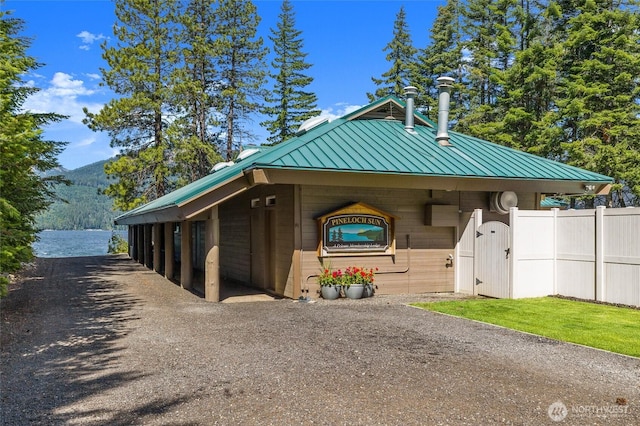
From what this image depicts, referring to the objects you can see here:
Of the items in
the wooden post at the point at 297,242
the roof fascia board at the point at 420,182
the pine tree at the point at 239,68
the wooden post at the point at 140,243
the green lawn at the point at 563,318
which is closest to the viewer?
the green lawn at the point at 563,318

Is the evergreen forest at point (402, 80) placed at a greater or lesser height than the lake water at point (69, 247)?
greater

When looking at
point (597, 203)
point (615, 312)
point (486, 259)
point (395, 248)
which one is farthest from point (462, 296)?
point (597, 203)

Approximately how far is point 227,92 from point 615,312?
97.8 feet

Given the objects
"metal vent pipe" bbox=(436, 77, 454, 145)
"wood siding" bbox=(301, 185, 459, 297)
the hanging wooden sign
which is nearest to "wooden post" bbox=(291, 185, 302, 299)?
"wood siding" bbox=(301, 185, 459, 297)

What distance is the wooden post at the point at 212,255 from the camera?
445 inches

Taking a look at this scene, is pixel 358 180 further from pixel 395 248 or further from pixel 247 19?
pixel 247 19

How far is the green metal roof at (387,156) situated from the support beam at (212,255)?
2.77 feet

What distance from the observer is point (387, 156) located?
1232 cm

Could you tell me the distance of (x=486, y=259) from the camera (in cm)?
1229

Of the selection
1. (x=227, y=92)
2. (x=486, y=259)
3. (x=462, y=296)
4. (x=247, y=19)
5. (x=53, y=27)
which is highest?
(x=247, y=19)

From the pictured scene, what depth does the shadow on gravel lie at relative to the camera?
15.3 feet

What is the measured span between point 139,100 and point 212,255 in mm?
20683

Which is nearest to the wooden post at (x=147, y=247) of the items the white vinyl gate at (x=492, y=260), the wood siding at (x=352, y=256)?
the wood siding at (x=352, y=256)

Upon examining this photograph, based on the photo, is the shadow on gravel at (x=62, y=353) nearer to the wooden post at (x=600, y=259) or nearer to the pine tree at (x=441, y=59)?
the wooden post at (x=600, y=259)
